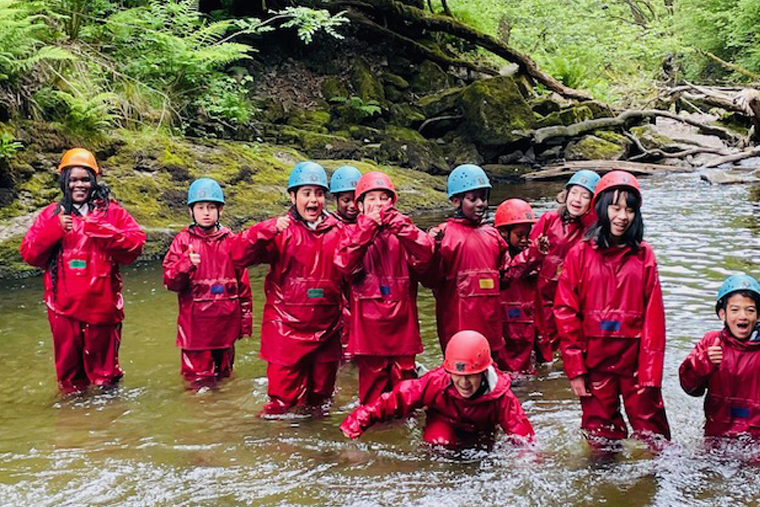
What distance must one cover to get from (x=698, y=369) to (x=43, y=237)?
4.81m

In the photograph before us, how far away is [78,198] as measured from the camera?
567 cm

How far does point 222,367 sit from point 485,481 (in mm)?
2847

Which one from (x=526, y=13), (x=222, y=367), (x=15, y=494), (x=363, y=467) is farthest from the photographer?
(x=526, y=13)

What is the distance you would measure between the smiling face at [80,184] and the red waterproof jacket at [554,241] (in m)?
3.65

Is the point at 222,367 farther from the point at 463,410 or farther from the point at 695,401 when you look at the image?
the point at 695,401

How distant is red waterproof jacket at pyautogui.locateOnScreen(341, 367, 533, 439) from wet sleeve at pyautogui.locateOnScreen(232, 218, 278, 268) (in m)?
1.40

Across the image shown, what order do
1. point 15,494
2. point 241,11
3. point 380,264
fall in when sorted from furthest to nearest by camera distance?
1. point 241,11
2. point 380,264
3. point 15,494

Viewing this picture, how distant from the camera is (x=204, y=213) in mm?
5934

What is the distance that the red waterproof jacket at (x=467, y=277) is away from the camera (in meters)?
5.20

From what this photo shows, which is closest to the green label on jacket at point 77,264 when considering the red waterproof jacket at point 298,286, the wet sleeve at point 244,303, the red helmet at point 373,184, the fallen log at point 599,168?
the wet sleeve at point 244,303

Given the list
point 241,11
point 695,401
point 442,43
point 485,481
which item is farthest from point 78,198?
point 442,43

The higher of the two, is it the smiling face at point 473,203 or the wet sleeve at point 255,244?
the smiling face at point 473,203

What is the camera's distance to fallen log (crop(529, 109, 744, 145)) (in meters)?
19.0

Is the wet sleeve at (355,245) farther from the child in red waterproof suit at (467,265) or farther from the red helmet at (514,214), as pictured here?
the red helmet at (514,214)
